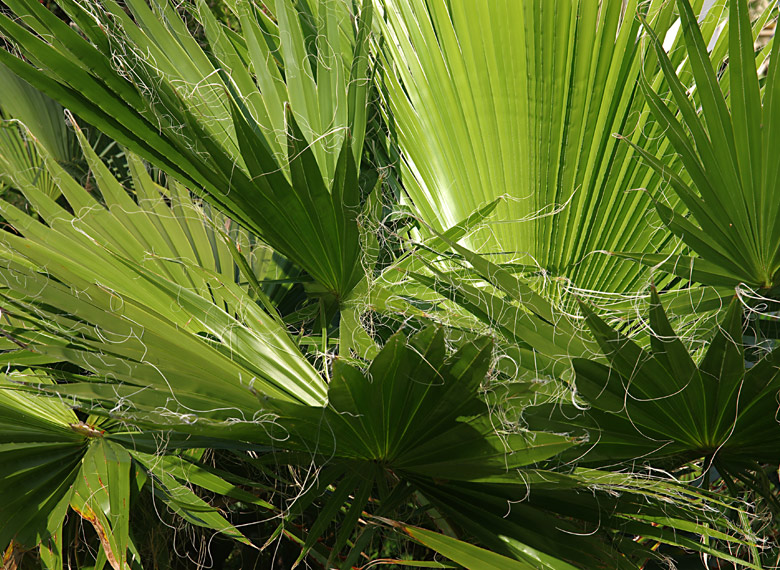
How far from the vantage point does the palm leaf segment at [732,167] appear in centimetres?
76

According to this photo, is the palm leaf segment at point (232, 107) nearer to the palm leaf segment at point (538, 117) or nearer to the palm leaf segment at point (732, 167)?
the palm leaf segment at point (538, 117)

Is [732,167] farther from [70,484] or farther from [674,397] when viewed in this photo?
[70,484]

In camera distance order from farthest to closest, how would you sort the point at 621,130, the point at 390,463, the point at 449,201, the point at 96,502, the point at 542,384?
1. the point at 449,201
2. the point at 621,130
3. the point at 96,502
4. the point at 390,463
5. the point at 542,384

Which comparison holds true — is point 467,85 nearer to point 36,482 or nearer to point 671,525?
point 671,525

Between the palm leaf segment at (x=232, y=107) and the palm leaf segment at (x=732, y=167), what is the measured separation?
1.49 feet

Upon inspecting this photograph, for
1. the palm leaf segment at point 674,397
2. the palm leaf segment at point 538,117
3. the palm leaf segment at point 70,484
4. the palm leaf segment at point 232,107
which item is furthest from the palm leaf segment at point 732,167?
the palm leaf segment at point 70,484

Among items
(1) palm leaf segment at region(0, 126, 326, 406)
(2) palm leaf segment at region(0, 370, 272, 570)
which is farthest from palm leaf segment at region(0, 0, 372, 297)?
(2) palm leaf segment at region(0, 370, 272, 570)

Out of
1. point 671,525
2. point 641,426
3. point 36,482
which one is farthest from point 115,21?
point 671,525

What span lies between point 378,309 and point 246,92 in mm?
496

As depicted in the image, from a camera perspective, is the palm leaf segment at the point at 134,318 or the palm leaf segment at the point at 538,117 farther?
the palm leaf segment at the point at 538,117

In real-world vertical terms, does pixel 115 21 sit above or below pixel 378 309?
above

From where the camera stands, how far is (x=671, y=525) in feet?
2.73

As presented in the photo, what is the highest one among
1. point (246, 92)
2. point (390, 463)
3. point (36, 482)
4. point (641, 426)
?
point (246, 92)

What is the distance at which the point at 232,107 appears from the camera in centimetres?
81
